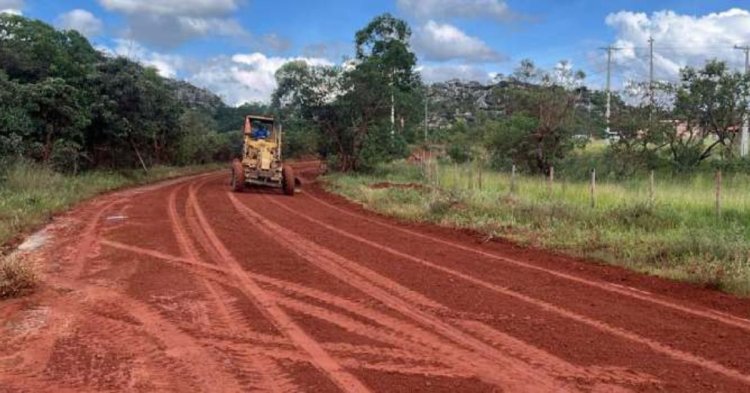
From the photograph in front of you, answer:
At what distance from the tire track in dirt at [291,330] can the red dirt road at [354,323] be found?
1.0 inches

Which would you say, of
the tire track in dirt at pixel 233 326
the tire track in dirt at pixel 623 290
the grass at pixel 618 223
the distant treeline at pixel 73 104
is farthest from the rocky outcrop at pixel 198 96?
the tire track in dirt at pixel 623 290

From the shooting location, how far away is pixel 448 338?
253 inches

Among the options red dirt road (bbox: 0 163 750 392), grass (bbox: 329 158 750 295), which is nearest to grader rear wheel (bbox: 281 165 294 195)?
grass (bbox: 329 158 750 295)

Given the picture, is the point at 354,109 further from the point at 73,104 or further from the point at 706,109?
the point at 706,109

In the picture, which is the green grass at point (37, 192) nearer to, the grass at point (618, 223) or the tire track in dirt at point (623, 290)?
the tire track in dirt at point (623, 290)

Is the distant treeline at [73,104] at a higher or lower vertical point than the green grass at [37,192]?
higher

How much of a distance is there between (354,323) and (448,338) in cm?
103

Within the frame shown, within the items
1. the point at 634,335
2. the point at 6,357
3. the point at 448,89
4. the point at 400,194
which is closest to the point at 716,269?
the point at 634,335

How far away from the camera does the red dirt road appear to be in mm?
5375

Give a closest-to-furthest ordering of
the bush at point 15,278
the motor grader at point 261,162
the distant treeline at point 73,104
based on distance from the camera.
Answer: the bush at point 15,278 < the distant treeline at point 73,104 < the motor grader at point 261,162

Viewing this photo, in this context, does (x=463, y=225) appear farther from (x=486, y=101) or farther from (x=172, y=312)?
(x=486, y=101)

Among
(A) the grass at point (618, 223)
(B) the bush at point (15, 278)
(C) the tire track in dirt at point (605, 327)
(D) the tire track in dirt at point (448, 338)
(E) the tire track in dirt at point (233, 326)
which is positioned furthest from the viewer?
(A) the grass at point (618, 223)

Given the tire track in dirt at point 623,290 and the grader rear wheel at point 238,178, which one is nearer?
the tire track in dirt at point 623,290

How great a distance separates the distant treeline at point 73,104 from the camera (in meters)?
23.2
